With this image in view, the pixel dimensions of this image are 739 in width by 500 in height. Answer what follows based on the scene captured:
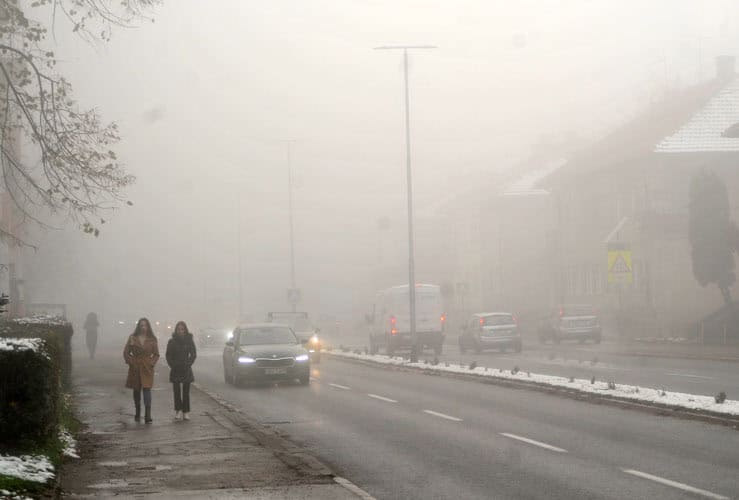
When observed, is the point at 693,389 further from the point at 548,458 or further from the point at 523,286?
the point at 523,286

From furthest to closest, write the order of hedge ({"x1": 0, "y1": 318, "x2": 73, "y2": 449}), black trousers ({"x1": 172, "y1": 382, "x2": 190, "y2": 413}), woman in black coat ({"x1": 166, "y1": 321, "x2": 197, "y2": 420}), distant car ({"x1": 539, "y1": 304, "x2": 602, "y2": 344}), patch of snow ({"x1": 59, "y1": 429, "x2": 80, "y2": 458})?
distant car ({"x1": 539, "y1": 304, "x2": 602, "y2": 344})
woman in black coat ({"x1": 166, "y1": 321, "x2": 197, "y2": 420})
black trousers ({"x1": 172, "y1": 382, "x2": 190, "y2": 413})
patch of snow ({"x1": 59, "y1": 429, "x2": 80, "y2": 458})
hedge ({"x1": 0, "y1": 318, "x2": 73, "y2": 449})

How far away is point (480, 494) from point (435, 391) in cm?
1305

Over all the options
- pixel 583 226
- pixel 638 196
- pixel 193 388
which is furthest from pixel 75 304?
pixel 193 388

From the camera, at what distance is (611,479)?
11.2 meters

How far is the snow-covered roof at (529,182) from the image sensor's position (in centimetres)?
8456

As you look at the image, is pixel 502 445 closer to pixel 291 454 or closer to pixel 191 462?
pixel 291 454

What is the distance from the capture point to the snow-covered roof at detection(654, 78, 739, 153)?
181ft

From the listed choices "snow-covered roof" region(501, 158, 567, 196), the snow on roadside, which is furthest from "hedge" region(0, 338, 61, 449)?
"snow-covered roof" region(501, 158, 567, 196)

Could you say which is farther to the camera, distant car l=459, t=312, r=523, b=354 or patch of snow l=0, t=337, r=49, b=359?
distant car l=459, t=312, r=523, b=354

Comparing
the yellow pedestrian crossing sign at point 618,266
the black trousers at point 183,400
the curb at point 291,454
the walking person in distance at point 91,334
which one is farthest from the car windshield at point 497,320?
the black trousers at point 183,400

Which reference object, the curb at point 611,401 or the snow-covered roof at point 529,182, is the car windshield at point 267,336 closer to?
the curb at point 611,401

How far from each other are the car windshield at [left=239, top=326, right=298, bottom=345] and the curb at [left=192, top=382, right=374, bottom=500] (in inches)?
345

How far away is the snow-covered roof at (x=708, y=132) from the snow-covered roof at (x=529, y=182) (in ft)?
83.8

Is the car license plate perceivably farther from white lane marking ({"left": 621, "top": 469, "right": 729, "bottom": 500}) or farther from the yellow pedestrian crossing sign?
white lane marking ({"left": 621, "top": 469, "right": 729, "bottom": 500})
